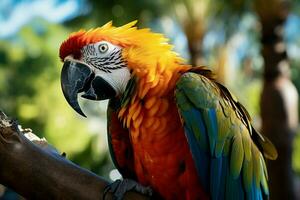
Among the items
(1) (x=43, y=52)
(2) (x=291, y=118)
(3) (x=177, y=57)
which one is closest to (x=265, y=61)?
(2) (x=291, y=118)

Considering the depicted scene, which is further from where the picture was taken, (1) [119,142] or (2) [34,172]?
(1) [119,142]

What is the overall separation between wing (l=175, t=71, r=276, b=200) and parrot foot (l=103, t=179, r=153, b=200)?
0.23m

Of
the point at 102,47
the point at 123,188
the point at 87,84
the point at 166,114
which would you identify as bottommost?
the point at 123,188

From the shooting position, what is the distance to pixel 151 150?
7.02 feet

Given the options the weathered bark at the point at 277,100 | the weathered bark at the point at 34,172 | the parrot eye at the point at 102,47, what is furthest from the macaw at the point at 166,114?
→ the weathered bark at the point at 277,100

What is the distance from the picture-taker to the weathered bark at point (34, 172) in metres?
1.78

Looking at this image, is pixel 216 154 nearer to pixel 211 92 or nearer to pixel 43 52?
pixel 211 92

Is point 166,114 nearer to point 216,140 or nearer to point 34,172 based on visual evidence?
point 216,140

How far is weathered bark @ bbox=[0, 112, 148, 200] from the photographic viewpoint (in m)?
1.78

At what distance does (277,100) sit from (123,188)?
3.20 m

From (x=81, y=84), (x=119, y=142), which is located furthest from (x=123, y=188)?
(x=81, y=84)

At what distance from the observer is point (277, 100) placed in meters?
4.93

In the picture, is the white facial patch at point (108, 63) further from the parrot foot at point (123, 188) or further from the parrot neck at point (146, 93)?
the parrot foot at point (123, 188)

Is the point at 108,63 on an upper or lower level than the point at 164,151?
upper
